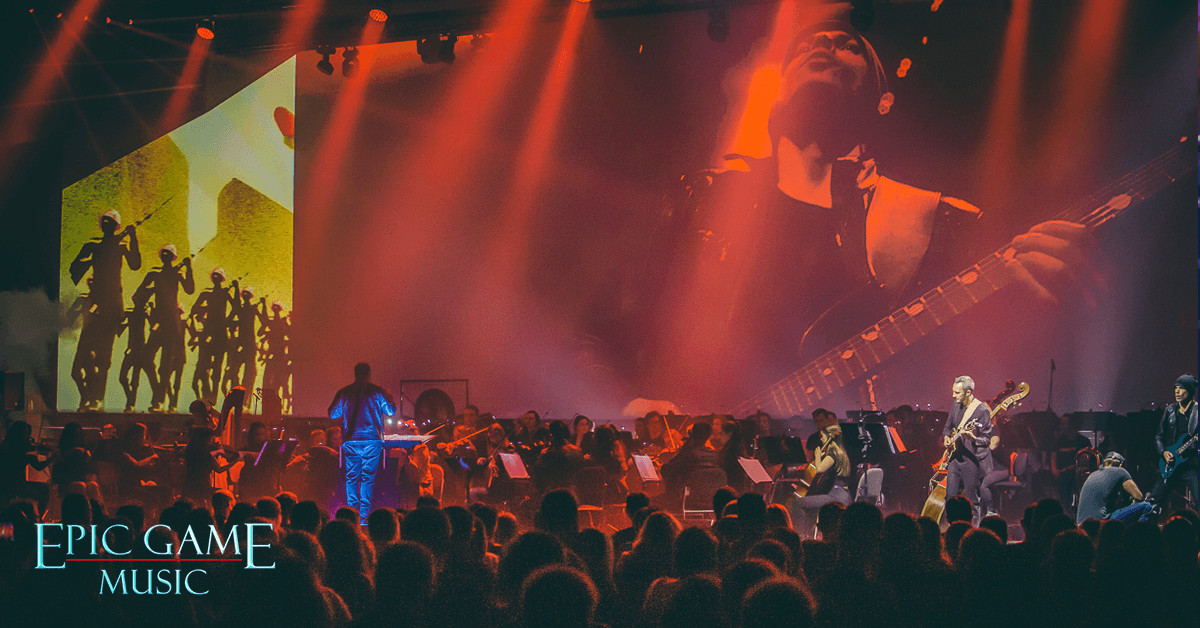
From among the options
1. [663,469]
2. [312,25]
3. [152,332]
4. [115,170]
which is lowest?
[663,469]

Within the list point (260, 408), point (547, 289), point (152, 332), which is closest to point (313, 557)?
point (547, 289)

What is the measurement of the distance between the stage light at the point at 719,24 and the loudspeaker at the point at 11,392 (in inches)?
390

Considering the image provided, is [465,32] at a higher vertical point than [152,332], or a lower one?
higher

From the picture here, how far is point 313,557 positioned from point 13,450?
6.26 meters

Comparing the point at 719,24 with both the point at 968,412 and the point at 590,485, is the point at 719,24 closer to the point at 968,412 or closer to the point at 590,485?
the point at 968,412

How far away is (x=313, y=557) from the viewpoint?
8.68 ft

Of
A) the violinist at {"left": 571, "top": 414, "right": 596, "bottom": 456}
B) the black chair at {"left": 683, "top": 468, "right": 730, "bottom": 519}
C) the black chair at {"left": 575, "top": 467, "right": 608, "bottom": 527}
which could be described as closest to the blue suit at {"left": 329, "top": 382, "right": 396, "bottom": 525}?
the black chair at {"left": 575, "top": 467, "right": 608, "bottom": 527}

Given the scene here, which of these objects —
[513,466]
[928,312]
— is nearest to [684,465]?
[513,466]

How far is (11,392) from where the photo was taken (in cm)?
1082

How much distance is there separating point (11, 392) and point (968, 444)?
35.8 ft

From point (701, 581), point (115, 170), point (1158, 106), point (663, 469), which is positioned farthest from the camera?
point (115, 170)

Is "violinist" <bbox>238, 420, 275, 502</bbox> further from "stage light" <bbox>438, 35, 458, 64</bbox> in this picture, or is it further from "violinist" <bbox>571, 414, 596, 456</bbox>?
"stage light" <bbox>438, 35, 458, 64</bbox>

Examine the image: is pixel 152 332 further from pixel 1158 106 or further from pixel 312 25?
pixel 1158 106

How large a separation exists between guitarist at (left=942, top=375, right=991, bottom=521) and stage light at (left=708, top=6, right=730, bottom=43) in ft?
20.3
